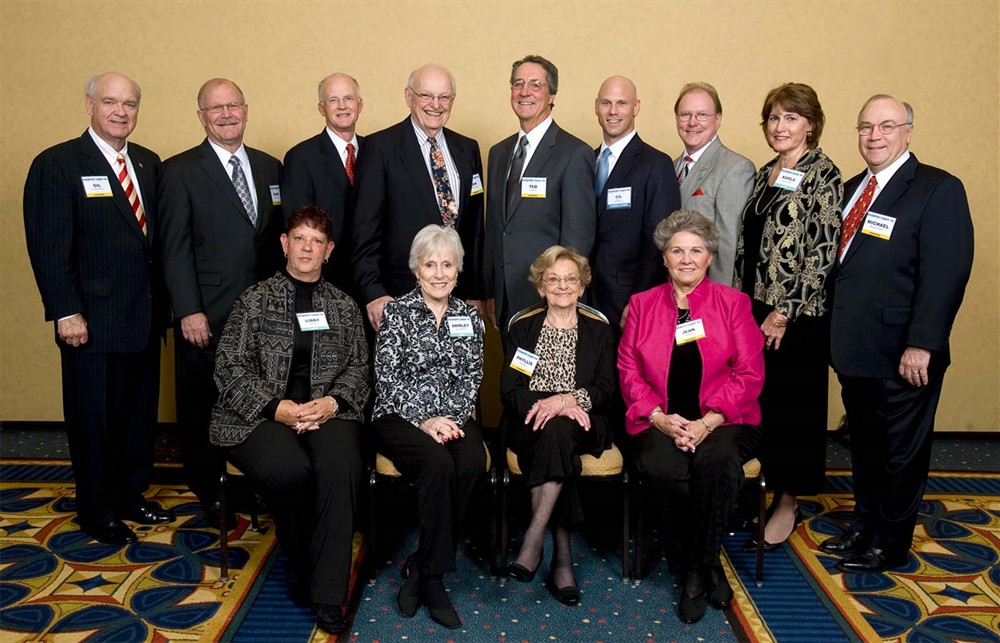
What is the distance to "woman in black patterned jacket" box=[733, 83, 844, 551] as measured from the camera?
10.5 feet

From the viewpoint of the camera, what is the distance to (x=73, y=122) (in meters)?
4.88

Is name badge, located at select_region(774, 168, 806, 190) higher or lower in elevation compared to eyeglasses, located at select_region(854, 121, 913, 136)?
lower

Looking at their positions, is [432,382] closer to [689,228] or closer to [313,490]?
[313,490]

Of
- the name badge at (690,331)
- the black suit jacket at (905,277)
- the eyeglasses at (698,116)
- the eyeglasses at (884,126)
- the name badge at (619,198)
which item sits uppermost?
the eyeglasses at (698,116)

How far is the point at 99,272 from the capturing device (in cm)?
344

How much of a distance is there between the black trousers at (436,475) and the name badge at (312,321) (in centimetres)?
42

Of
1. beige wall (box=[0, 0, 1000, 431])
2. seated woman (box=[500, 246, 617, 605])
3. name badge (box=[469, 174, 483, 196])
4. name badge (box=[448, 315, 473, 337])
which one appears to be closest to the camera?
seated woman (box=[500, 246, 617, 605])

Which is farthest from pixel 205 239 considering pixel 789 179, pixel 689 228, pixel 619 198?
pixel 789 179

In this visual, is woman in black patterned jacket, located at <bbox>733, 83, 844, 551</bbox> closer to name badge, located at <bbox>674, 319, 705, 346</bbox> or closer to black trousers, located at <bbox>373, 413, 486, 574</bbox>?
name badge, located at <bbox>674, 319, 705, 346</bbox>

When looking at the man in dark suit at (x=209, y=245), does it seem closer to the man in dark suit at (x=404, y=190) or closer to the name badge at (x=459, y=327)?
the man in dark suit at (x=404, y=190)

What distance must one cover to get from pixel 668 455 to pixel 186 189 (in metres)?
2.27

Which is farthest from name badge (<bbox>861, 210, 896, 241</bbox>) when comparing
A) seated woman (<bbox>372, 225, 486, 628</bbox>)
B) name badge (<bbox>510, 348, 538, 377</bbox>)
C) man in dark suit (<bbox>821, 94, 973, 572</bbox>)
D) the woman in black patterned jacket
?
seated woman (<bbox>372, 225, 486, 628</bbox>)

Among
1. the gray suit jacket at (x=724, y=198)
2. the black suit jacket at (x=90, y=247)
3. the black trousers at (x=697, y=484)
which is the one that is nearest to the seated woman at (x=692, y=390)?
the black trousers at (x=697, y=484)

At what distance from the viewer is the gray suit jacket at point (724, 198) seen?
348 cm
